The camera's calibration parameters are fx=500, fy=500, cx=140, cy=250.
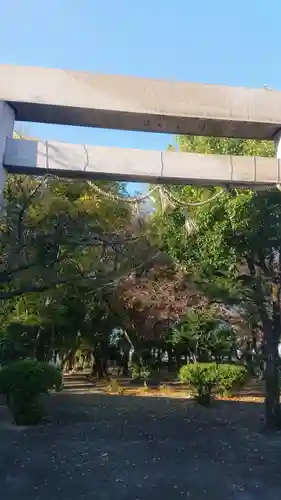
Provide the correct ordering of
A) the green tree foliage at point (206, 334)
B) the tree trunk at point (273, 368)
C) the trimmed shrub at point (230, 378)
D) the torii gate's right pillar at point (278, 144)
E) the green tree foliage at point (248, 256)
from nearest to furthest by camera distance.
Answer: the torii gate's right pillar at point (278, 144)
the green tree foliage at point (248, 256)
the tree trunk at point (273, 368)
the trimmed shrub at point (230, 378)
the green tree foliage at point (206, 334)

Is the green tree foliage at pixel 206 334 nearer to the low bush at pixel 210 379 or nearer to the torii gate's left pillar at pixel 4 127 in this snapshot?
the low bush at pixel 210 379

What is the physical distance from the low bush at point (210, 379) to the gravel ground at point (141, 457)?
159 centimetres

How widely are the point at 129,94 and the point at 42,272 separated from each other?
2.59 metres

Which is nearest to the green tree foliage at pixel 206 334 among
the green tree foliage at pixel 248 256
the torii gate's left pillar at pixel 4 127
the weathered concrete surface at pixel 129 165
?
the green tree foliage at pixel 248 256

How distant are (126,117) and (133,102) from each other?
224 mm

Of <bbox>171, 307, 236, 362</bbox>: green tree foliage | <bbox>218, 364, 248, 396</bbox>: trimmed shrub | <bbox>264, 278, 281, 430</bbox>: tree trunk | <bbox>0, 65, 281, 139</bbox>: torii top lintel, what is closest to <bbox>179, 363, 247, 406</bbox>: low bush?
<bbox>218, 364, 248, 396</bbox>: trimmed shrub

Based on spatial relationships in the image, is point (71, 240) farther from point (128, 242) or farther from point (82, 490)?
point (82, 490)

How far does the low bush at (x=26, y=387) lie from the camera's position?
8.77 metres

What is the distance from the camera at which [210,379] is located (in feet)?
40.8

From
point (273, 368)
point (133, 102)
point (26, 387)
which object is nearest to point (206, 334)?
point (273, 368)

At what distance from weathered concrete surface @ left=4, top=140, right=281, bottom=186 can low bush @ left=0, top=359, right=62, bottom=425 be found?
4.29 m

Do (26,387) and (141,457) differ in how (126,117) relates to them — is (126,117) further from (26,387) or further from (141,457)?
(26,387)

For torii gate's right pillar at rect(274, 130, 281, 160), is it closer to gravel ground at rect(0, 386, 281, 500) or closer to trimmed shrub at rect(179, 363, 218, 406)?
gravel ground at rect(0, 386, 281, 500)

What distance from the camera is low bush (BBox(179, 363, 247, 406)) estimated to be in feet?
40.4
